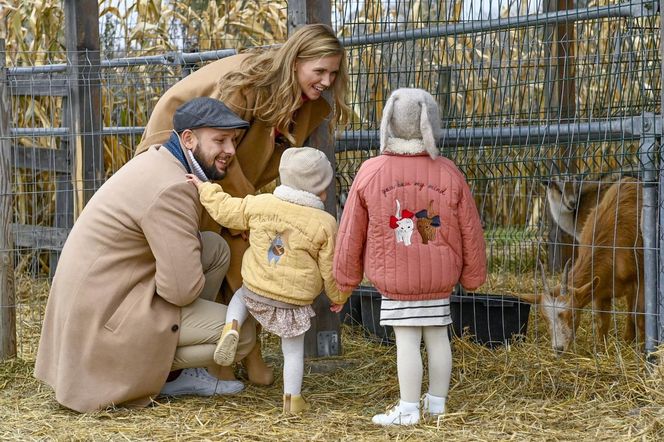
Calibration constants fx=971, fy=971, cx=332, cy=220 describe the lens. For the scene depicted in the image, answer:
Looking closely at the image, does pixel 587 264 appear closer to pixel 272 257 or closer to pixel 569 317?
pixel 569 317

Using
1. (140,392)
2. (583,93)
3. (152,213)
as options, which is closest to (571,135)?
(152,213)

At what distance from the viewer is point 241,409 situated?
4930 mm

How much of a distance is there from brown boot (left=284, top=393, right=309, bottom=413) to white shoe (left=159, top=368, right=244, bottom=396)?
53cm

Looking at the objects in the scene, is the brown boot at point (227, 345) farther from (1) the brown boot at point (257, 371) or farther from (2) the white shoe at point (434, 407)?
(2) the white shoe at point (434, 407)

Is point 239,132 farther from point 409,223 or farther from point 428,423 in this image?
point 428,423

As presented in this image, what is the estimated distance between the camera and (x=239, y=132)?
17.2ft

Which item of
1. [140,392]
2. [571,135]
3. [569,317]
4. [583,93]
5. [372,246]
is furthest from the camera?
[583,93]

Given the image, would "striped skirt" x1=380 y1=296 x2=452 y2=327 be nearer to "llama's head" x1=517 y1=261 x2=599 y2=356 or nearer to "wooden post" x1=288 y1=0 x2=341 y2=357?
"llama's head" x1=517 y1=261 x2=599 y2=356

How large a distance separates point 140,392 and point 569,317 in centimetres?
264

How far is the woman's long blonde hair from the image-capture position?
16.5 ft

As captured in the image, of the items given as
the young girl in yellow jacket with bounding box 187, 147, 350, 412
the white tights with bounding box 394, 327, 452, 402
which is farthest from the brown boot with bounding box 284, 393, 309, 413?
the white tights with bounding box 394, 327, 452, 402

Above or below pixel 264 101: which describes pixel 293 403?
below

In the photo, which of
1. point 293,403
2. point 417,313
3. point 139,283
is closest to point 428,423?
point 417,313

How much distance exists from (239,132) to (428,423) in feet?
6.09
